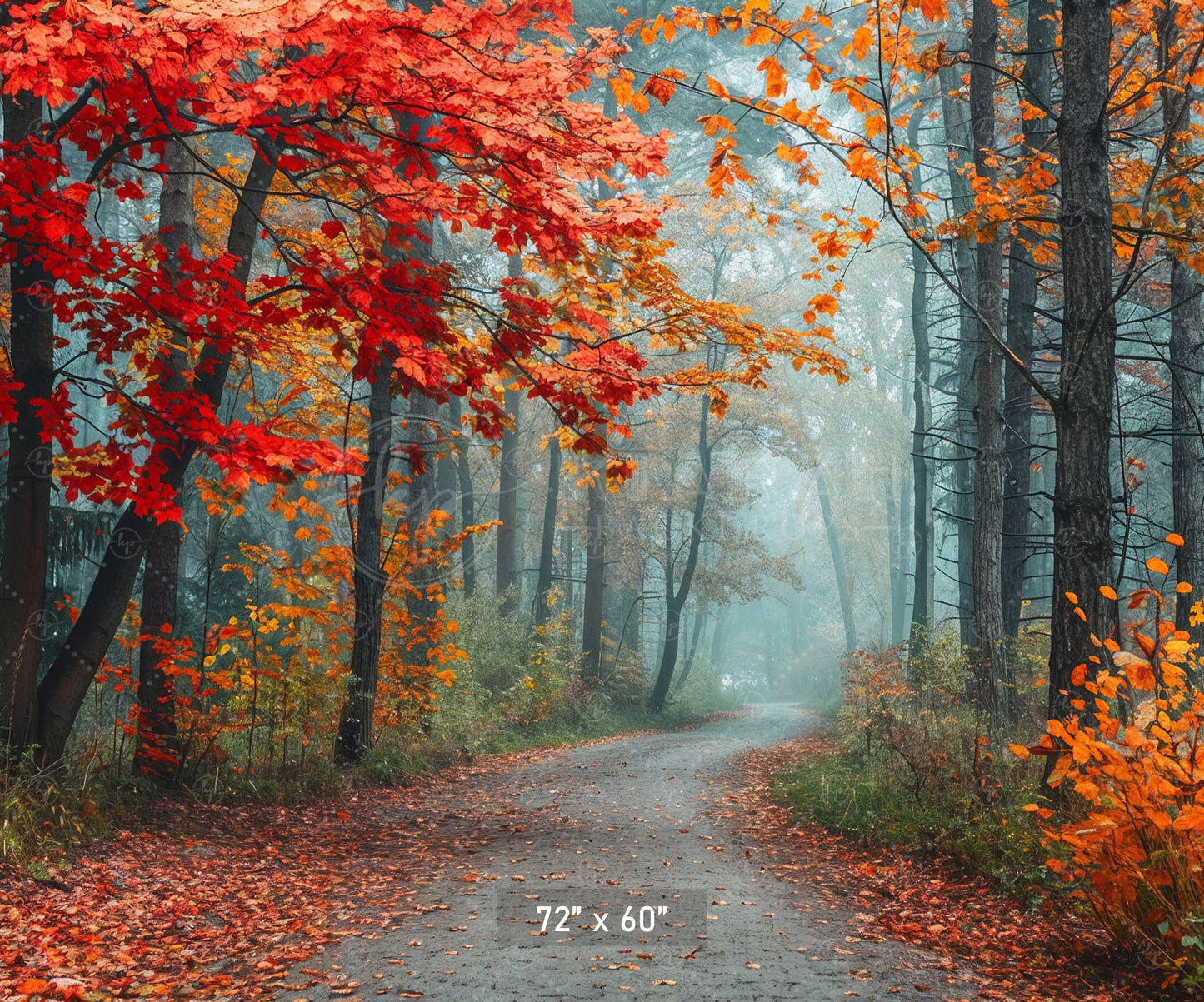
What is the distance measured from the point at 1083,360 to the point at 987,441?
4.07m

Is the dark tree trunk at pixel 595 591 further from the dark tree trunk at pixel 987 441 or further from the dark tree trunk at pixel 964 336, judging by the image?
the dark tree trunk at pixel 987 441

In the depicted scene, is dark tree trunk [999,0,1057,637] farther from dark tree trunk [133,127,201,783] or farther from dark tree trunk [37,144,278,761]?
dark tree trunk [133,127,201,783]

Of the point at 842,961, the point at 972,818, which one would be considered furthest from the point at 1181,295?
the point at 842,961

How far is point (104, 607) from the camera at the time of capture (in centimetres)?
584

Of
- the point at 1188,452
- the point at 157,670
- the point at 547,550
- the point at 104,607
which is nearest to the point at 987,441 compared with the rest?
the point at 1188,452

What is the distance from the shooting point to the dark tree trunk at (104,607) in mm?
5578

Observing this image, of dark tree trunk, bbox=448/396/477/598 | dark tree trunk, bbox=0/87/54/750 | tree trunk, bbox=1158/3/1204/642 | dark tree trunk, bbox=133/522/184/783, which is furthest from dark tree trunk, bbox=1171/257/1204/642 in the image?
dark tree trunk, bbox=448/396/477/598

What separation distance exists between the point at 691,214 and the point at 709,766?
13.9 metres

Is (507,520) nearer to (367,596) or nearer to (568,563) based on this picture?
(568,563)

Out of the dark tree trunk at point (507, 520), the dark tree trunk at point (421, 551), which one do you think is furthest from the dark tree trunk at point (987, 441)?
the dark tree trunk at point (507, 520)

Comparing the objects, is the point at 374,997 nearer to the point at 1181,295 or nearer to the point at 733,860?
the point at 733,860

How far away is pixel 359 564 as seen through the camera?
27.1 feet

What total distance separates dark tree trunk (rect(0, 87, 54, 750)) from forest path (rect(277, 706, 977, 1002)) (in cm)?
286

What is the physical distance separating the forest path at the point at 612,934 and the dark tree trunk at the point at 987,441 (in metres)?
3.16
